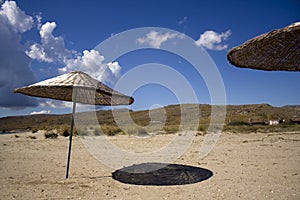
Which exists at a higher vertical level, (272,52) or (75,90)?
(272,52)

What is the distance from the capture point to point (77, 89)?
19.2ft

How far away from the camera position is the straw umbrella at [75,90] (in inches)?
201

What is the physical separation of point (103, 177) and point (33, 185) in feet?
4.37

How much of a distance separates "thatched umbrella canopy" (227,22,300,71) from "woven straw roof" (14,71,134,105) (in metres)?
2.63

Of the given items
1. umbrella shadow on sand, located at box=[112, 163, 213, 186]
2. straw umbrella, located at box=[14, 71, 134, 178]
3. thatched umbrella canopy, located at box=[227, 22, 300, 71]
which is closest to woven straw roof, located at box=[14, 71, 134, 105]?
straw umbrella, located at box=[14, 71, 134, 178]

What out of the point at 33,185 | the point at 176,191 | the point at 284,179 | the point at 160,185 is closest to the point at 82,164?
the point at 33,185

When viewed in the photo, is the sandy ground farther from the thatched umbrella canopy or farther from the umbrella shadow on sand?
the thatched umbrella canopy

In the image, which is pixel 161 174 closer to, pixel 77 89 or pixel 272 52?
pixel 77 89

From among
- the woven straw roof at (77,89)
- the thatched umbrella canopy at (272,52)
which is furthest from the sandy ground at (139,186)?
the thatched umbrella canopy at (272,52)

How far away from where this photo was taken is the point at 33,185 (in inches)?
194

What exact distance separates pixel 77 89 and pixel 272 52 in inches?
151

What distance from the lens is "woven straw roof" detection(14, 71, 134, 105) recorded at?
201 inches

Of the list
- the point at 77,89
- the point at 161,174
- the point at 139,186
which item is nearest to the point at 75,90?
the point at 77,89

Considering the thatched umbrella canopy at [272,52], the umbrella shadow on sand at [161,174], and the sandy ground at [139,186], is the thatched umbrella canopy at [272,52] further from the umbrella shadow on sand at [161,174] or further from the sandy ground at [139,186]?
the umbrella shadow on sand at [161,174]
